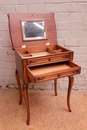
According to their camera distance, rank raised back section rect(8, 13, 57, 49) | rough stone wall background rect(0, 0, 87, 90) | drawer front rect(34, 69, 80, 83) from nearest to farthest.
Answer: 1. drawer front rect(34, 69, 80, 83)
2. raised back section rect(8, 13, 57, 49)
3. rough stone wall background rect(0, 0, 87, 90)

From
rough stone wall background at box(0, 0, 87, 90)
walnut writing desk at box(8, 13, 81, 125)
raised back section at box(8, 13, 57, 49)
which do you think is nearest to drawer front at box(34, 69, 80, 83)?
walnut writing desk at box(8, 13, 81, 125)

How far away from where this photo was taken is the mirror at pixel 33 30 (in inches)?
52.3

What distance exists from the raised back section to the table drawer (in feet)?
0.82

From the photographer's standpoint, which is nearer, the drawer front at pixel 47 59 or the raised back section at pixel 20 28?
the drawer front at pixel 47 59

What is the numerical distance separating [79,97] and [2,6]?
4.37 ft

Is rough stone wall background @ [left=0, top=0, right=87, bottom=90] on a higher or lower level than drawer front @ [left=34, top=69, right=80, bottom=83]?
higher

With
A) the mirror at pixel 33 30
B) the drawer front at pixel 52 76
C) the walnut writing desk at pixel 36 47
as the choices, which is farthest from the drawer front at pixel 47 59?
the mirror at pixel 33 30

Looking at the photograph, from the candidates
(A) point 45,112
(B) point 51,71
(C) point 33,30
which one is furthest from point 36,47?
(A) point 45,112

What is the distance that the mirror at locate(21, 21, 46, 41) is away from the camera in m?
1.33

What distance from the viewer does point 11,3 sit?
5.01 feet

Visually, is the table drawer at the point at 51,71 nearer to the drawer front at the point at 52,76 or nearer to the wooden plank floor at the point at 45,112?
the drawer front at the point at 52,76

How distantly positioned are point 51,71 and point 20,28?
0.49 m

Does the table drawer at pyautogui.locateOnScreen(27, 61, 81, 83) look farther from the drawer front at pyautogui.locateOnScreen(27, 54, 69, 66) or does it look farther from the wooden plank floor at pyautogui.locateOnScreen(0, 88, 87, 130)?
the wooden plank floor at pyautogui.locateOnScreen(0, 88, 87, 130)

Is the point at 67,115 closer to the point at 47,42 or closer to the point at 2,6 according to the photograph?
the point at 47,42
